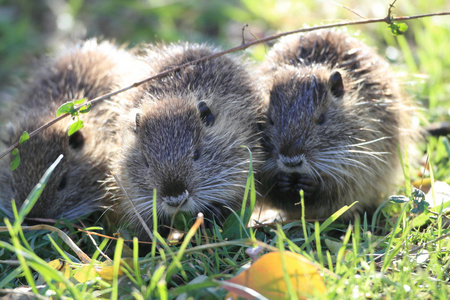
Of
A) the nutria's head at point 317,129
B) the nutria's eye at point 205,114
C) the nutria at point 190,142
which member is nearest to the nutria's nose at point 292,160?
the nutria's head at point 317,129

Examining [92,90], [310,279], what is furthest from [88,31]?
[310,279]

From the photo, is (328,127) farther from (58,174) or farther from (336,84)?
(58,174)

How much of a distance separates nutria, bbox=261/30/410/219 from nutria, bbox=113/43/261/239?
24cm

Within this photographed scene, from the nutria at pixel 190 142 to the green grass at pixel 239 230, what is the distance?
284 millimetres

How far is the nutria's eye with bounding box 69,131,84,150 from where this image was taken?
4.82 m

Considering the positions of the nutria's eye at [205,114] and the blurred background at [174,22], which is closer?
the nutria's eye at [205,114]

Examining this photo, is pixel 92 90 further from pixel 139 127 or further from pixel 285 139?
pixel 285 139

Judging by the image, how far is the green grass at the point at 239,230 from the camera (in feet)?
9.58

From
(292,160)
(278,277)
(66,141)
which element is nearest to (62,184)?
(66,141)

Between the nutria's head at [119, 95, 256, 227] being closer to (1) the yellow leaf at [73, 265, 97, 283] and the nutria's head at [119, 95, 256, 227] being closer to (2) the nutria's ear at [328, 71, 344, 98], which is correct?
(1) the yellow leaf at [73, 265, 97, 283]

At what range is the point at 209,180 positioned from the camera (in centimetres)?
378

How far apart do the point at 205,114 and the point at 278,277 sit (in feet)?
5.20

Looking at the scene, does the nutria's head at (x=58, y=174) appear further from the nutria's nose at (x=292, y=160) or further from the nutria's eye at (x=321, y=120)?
the nutria's eye at (x=321, y=120)

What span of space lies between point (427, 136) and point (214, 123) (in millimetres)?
2687
